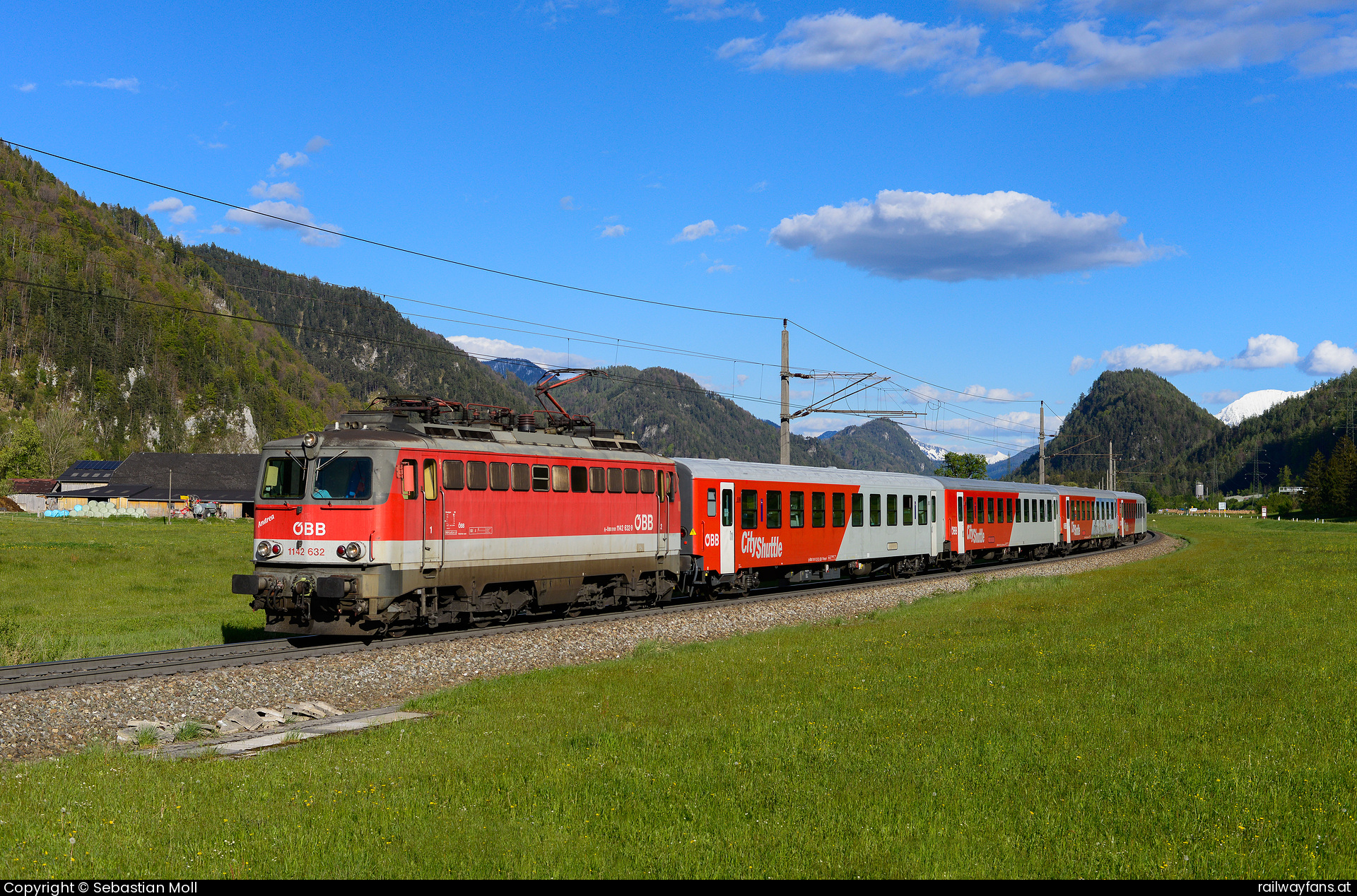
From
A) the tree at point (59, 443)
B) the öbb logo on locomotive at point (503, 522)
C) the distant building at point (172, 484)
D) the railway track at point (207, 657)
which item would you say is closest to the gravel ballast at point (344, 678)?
the railway track at point (207, 657)

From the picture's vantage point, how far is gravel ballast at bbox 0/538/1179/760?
1340 centimetres

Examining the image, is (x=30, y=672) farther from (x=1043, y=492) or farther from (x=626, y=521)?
(x=1043, y=492)

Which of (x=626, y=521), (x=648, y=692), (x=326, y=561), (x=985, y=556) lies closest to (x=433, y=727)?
(x=648, y=692)

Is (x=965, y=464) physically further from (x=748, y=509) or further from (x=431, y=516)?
(x=431, y=516)

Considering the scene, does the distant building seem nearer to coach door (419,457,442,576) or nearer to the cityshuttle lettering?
the cityshuttle lettering

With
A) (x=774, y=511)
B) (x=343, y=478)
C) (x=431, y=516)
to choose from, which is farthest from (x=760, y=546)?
(x=343, y=478)

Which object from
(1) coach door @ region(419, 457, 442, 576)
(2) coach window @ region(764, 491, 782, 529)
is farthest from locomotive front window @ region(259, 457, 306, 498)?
(2) coach window @ region(764, 491, 782, 529)

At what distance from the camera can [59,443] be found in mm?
165125

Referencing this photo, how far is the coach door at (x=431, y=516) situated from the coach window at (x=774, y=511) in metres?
12.7

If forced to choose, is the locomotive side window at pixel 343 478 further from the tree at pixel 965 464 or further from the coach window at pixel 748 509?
the tree at pixel 965 464

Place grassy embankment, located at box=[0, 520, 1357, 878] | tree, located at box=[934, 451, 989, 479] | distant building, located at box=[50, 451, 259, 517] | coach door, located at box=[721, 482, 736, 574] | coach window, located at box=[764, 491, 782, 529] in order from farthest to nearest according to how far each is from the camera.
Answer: tree, located at box=[934, 451, 989, 479] < distant building, located at box=[50, 451, 259, 517] < coach window, located at box=[764, 491, 782, 529] < coach door, located at box=[721, 482, 736, 574] < grassy embankment, located at box=[0, 520, 1357, 878]

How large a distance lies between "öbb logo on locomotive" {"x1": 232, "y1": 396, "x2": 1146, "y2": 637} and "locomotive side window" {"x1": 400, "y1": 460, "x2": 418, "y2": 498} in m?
0.04

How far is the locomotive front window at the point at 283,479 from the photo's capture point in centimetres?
1967

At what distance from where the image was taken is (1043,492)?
54.9 m
